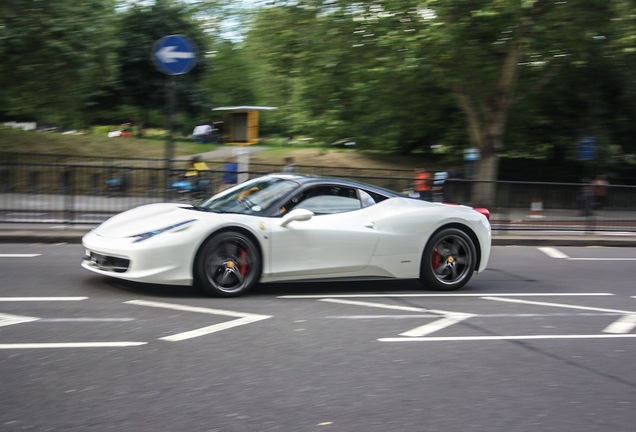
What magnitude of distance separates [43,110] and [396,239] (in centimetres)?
2237

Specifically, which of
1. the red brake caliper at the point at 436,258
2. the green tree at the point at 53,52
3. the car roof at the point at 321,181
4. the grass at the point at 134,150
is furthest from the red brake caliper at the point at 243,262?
the grass at the point at 134,150

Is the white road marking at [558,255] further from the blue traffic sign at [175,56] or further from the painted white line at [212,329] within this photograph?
the painted white line at [212,329]

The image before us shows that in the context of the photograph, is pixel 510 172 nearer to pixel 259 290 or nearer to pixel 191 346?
pixel 259 290

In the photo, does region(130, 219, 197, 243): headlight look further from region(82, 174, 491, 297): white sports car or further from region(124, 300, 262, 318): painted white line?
region(124, 300, 262, 318): painted white line

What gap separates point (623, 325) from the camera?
7078 millimetres

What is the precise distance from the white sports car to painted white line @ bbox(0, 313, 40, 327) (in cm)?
116

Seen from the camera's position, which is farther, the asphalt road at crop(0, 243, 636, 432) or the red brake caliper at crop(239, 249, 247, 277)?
the red brake caliper at crop(239, 249, 247, 277)

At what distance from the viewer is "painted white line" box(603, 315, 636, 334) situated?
6812 mm

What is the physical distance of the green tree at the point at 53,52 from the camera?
22641 millimetres

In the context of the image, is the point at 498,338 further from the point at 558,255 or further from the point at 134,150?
the point at 134,150

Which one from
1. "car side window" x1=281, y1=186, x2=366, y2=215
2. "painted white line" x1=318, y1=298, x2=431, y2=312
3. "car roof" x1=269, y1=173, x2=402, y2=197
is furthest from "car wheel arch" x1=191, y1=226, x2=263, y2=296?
"car roof" x1=269, y1=173, x2=402, y2=197

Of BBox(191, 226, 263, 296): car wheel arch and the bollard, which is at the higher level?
the bollard

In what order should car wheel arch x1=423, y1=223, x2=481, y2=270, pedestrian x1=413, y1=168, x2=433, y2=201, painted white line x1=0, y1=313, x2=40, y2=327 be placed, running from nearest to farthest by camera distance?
1. painted white line x1=0, y1=313, x2=40, y2=327
2. car wheel arch x1=423, y1=223, x2=481, y2=270
3. pedestrian x1=413, y1=168, x2=433, y2=201

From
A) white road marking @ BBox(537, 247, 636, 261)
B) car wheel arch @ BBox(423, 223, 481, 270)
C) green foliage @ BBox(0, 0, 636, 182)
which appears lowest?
white road marking @ BBox(537, 247, 636, 261)
